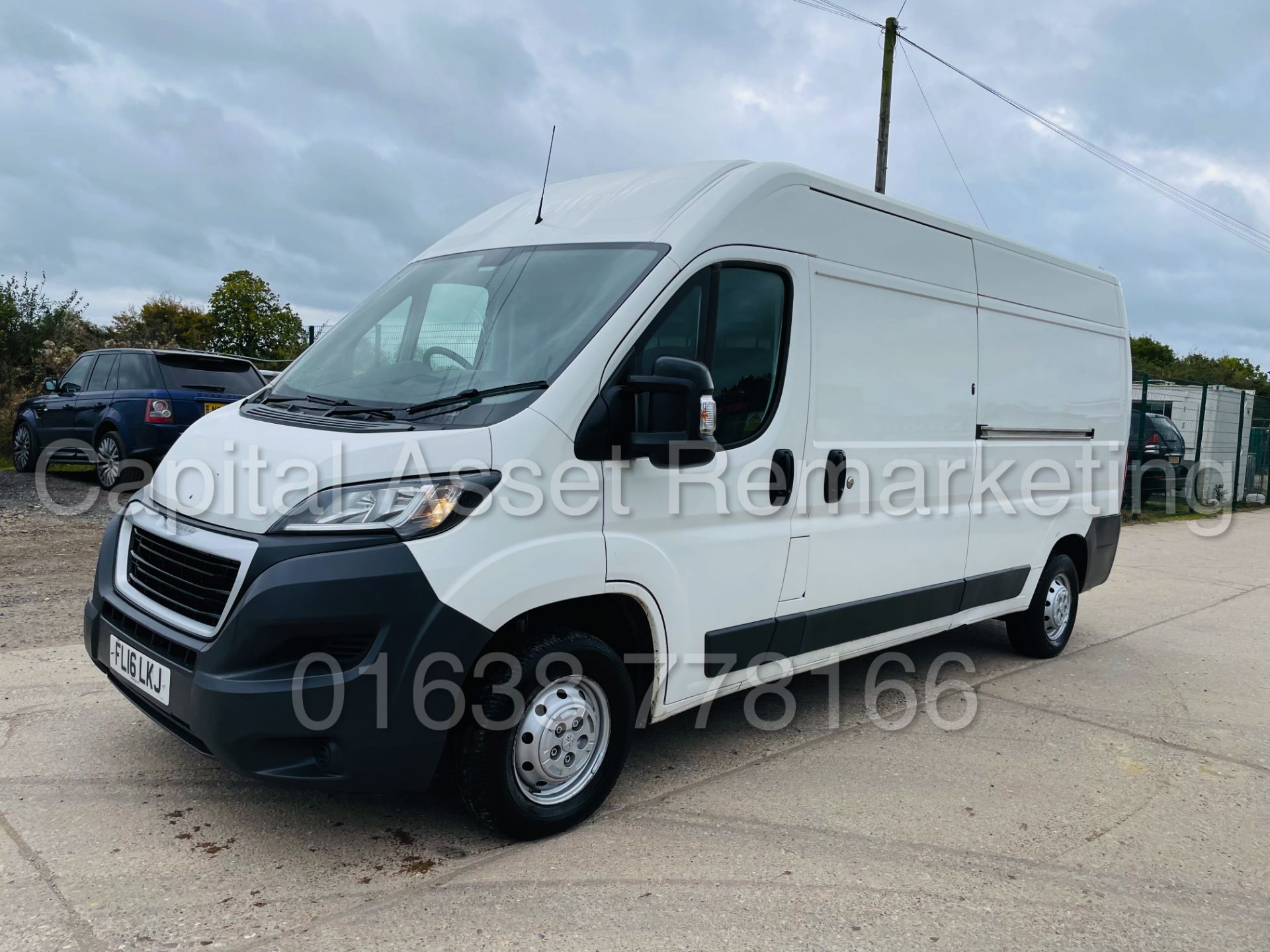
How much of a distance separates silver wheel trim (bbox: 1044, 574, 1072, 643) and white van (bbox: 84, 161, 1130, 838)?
1546 mm

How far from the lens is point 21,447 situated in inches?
486

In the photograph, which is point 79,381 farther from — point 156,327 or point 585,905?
point 156,327

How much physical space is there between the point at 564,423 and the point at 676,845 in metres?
1.51

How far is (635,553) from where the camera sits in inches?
137

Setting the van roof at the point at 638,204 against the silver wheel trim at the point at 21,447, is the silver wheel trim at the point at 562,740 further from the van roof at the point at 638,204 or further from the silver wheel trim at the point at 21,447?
the silver wheel trim at the point at 21,447

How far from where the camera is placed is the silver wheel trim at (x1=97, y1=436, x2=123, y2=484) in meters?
10.5

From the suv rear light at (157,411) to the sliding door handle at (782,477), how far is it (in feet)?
26.9

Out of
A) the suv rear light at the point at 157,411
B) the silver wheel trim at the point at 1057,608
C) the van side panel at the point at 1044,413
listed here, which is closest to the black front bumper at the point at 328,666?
the van side panel at the point at 1044,413

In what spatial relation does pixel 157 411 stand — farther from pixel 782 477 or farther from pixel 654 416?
pixel 654 416

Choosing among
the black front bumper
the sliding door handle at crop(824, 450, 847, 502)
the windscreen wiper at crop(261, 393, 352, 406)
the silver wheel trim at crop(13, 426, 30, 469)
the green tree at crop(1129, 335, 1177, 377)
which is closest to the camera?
the black front bumper

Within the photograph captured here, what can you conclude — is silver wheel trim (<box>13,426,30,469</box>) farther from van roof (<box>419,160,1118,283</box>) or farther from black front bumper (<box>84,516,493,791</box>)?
black front bumper (<box>84,516,493,791</box>)

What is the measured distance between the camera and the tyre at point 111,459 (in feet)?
34.1

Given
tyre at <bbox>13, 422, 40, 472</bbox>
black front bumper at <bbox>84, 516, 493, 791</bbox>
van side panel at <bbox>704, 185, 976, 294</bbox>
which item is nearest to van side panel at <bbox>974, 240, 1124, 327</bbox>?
van side panel at <bbox>704, 185, 976, 294</bbox>

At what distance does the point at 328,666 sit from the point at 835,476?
229cm
